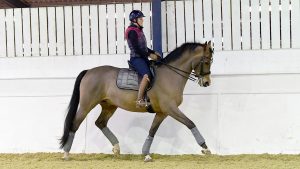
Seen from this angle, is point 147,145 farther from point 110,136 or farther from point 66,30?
point 66,30

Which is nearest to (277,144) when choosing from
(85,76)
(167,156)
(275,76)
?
(275,76)

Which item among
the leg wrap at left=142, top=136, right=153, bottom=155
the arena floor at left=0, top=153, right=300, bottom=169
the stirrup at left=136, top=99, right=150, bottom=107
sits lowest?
the arena floor at left=0, top=153, right=300, bottom=169

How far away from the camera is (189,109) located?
792 centimetres

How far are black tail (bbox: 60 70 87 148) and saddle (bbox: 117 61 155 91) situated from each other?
646mm

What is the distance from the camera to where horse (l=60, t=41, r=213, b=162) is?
712 centimetres

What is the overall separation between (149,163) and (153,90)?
3.37 ft

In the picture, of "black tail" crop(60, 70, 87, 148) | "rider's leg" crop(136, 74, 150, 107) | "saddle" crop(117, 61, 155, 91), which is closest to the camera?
"rider's leg" crop(136, 74, 150, 107)

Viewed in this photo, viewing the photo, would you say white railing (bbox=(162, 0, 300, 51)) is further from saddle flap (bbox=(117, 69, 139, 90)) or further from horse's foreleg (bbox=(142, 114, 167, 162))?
horse's foreleg (bbox=(142, 114, 167, 162))

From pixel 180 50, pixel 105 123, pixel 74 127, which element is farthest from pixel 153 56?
pixel 74 127

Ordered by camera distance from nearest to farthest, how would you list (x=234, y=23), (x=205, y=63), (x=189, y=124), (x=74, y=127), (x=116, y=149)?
(x=189, y=124) < (x=205, y=63) < (x=74, y=127) < (x=116, y=149) < (x=234, y=23)

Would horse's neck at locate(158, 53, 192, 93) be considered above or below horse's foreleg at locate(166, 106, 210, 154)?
above

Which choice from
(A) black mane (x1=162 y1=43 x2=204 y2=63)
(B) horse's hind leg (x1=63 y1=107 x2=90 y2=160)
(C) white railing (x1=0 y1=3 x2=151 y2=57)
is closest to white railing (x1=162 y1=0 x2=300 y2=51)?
(C) white railing (x1=0 y1=3 x2=151 y2=57)

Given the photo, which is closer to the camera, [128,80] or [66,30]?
[128,80]

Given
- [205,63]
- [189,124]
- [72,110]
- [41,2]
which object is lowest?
[189,124]
